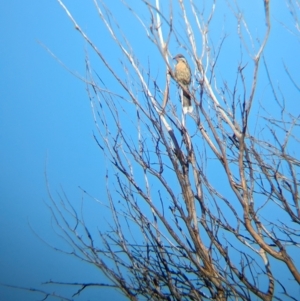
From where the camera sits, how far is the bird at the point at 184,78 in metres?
2.87

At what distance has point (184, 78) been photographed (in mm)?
3850

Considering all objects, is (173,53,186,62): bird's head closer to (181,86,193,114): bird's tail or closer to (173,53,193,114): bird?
(173,53,193,114): bird

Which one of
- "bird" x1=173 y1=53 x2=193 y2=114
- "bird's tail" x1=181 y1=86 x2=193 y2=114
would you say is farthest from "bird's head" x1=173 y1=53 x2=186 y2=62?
"bird's tail" x1=181 y1=86 x2=193 y2=114

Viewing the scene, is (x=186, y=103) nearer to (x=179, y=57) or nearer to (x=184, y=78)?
(x=184, y=78)

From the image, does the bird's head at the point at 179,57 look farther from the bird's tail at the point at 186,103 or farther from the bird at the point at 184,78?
the bird's tail at the point at 186,103

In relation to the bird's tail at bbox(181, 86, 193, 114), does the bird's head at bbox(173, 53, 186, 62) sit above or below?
above

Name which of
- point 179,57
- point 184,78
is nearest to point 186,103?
point 184,78

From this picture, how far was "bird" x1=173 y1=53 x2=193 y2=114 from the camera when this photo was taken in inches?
113

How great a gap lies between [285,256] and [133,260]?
956 mm

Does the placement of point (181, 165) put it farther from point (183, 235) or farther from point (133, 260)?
point (133, 260)

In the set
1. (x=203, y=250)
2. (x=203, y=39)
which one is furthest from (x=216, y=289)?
(x=203, y=39)

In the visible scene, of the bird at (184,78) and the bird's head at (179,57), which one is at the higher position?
the bird's head at (179,57)

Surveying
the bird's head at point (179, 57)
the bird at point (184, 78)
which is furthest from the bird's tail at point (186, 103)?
the bird's head at point (179, 57)

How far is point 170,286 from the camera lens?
259cm
